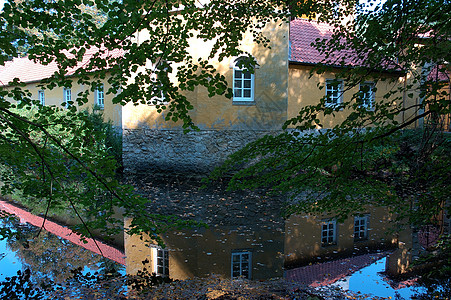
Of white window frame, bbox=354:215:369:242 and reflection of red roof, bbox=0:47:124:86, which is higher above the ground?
reflection of red roof, bbox=0:47:124:86

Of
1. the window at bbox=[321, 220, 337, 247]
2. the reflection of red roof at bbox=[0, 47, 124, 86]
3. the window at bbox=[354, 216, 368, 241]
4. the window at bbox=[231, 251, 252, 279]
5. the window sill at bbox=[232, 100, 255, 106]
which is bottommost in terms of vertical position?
the window at bbox=[354, 216, 368, 241]

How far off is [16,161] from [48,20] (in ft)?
4.86

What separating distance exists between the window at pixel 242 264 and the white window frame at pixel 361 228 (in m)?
2.29

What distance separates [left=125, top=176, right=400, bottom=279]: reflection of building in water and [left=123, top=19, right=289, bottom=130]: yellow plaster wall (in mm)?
3360

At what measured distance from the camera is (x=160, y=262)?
527 cm

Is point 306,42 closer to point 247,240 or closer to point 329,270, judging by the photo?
point 247,240

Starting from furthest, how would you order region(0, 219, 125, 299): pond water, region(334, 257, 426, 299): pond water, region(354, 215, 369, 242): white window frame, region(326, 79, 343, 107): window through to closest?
region(354, 215, 369, 242): white window frame → region(0, 219, 125, 299): pond water → region(334, 257, 426, 299): pond water → region(326, 79, 343, 107): window

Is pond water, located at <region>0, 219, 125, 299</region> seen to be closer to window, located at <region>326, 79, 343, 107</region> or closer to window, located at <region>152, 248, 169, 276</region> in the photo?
window, located at <region>152, 248, 169, 276</region>

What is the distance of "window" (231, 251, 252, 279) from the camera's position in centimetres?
489

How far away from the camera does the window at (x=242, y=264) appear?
193 inches

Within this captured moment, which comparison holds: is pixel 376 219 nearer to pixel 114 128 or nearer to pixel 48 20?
pixel 48 20

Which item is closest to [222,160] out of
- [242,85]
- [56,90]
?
[242,85]

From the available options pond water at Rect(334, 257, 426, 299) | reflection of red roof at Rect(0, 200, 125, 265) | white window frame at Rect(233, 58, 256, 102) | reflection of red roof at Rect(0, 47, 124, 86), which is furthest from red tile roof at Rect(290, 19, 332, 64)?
reflection of red roof at Rect(0, 47, 124, 86)

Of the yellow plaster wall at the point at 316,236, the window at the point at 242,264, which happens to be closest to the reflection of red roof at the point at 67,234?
the window at the point at 242,264
